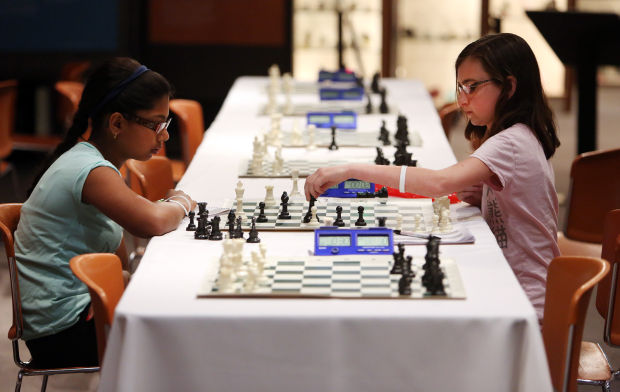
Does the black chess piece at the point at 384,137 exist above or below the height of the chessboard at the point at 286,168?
above

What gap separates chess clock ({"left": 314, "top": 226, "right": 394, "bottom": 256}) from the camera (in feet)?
7.90

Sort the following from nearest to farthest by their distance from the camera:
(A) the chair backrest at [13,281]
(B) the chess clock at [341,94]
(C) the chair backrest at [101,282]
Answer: (C) the chair backrest at [101,282] → (A) the chair backrest at [13,281] → (B) the chess clock at [341,94]

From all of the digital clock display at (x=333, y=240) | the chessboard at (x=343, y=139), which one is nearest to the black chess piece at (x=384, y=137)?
the chessboard at (x=343, y=139)

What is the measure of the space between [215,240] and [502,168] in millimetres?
852

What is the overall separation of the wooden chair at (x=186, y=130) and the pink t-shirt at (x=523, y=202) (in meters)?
2.44

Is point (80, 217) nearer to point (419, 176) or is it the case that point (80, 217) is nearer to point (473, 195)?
point (419, 176)

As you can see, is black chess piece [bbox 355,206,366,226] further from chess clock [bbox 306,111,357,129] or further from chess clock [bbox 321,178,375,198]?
chess clock [bbox 306,111,357,129]

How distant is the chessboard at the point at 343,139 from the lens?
409 centimetres

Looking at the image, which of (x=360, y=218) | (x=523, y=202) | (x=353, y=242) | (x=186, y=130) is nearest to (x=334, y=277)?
(x=353, y=242)

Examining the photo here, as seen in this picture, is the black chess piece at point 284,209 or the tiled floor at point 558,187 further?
the tiled floor at point 558,187

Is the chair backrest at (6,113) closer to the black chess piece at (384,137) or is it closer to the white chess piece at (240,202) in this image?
the black chess piece at (384,137)

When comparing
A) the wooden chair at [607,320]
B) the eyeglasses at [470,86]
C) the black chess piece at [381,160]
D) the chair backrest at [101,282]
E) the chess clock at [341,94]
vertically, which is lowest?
the wooden chair at [607,320]

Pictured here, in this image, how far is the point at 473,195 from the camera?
118 inches

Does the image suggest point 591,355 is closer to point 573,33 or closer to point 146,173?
point 146,173
